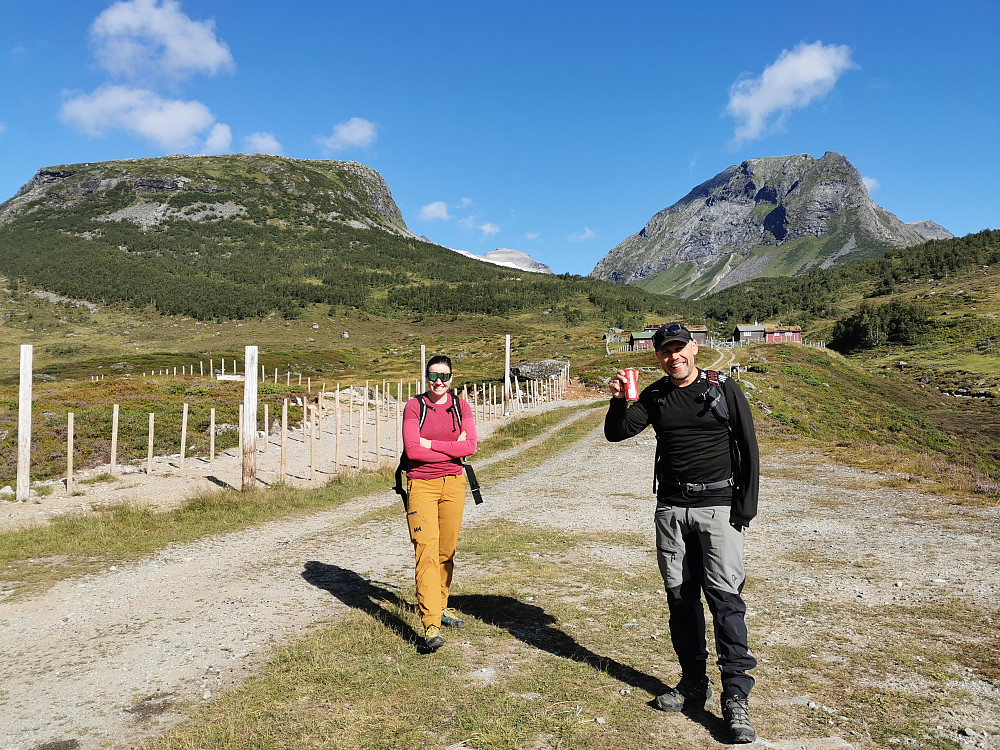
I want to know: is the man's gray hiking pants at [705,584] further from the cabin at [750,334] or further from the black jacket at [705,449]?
the cabin at [750,334]

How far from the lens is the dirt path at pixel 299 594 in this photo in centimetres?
461

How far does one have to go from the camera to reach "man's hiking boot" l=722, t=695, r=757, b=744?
12.4ft

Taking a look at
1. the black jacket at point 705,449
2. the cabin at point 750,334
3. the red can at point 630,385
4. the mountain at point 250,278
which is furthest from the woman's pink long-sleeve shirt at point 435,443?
the mountain at point 250,278

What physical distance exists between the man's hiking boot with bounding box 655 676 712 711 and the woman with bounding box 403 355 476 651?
6.85 ft

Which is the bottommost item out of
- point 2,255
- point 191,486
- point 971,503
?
point 191,486

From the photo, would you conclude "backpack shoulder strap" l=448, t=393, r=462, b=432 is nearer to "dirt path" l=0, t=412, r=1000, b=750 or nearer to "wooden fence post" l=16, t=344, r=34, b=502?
"dirt path" l=0, t=412, r=1000, b=750

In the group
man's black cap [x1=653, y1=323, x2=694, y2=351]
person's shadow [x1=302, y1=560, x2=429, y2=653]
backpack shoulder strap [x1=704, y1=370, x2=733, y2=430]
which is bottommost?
person's shadow [x1=302, y1=560, x2=429, y2=653]

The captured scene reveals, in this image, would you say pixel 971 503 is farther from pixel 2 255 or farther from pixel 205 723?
pixel 2 255

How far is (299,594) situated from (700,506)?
17.6ft

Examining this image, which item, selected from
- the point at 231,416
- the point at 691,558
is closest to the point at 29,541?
the point at 691,558

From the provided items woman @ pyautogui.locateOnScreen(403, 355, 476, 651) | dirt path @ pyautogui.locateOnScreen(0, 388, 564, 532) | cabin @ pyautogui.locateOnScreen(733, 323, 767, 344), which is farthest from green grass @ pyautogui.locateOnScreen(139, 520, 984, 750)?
cabin @ pyautogui.locateOnScreen(733, 323, 767, 344)

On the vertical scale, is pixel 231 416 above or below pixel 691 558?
below

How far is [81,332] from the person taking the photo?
115250mm

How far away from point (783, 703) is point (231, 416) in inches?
1243
